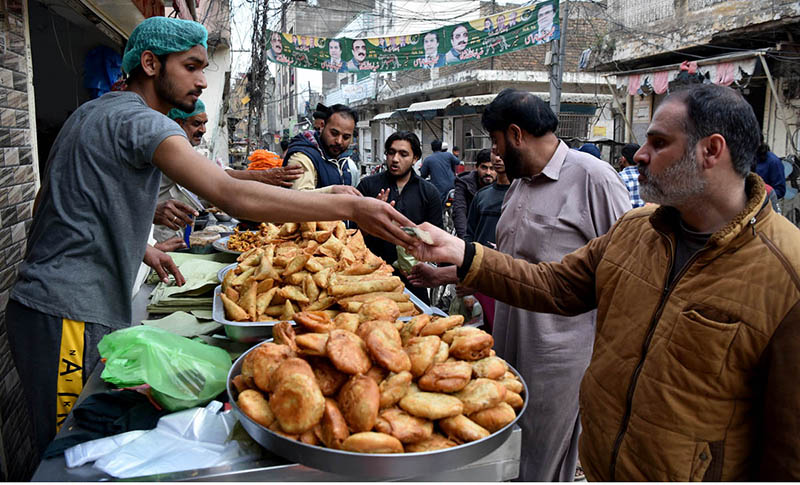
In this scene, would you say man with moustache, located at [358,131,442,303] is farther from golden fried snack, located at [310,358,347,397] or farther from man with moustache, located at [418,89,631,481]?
golden fried snack, located at [310,358,347,397]

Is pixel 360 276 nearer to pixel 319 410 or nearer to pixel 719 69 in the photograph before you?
pixel 319 410

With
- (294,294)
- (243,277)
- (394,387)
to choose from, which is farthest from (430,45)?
(394,387)

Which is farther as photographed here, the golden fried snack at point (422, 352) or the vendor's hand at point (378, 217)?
the vendor's hand at point (378, 217)

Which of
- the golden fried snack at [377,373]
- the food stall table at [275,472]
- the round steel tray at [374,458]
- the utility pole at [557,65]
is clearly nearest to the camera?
the round steel tray at [374,458]

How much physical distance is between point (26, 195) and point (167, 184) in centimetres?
91

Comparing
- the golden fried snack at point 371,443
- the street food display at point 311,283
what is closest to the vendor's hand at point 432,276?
the street food display at point 311,283

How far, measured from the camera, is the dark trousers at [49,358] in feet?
6.18

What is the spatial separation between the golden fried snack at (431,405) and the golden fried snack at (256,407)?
361mm

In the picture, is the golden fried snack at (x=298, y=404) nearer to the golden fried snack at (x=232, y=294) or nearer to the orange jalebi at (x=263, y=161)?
the golden fried snack at (x=232, y=294)

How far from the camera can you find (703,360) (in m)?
1.50

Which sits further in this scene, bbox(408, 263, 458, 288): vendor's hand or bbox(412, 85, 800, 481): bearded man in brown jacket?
bbox(408, 263, 458, 288): vendor's hand

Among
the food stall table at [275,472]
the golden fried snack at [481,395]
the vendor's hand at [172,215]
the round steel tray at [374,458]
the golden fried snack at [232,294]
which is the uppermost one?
the vendor's hand at [172,215]

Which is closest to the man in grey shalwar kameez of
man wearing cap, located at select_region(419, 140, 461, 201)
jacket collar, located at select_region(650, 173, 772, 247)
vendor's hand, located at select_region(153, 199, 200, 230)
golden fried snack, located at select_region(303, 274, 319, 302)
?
jacket collar, located at select_region(650, 173, 772, 247)

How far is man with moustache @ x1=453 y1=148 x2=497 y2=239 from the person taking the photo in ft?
20.6
